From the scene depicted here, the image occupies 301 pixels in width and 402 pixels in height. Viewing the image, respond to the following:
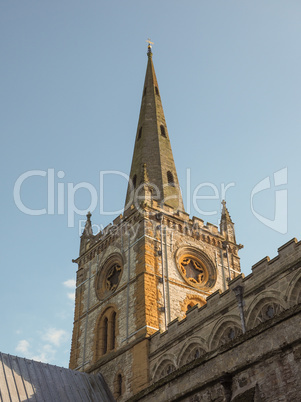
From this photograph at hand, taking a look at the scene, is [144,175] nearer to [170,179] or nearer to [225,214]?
[170,179]

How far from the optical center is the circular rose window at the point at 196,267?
29.2 meters

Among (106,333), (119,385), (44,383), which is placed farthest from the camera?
(106,333)

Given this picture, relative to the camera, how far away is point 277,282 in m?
19.3

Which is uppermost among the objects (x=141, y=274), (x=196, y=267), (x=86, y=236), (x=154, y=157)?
(x=154, y=157)

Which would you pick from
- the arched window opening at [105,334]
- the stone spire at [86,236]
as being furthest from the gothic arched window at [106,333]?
the stone spire at [86,236]


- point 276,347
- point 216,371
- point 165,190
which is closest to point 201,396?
point 216,371

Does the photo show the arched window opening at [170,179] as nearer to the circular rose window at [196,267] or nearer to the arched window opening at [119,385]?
the circular rose window at [196,267]

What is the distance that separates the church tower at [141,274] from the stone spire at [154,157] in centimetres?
10

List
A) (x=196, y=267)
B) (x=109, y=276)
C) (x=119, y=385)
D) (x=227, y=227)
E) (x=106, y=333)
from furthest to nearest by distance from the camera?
(x=227, y=227), (x=109, y=276), (x=196, y=267), (x=106, y=333), (x=119, y=385)

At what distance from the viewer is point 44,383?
22438mm

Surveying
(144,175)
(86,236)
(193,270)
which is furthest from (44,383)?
(144,175)

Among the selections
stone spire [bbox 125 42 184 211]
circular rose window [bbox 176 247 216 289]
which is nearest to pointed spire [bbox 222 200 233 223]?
stone spire [bbox 125 42 184 211]

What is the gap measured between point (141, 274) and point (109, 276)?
392 cm

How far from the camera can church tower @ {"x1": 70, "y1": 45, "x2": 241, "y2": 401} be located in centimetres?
2559
